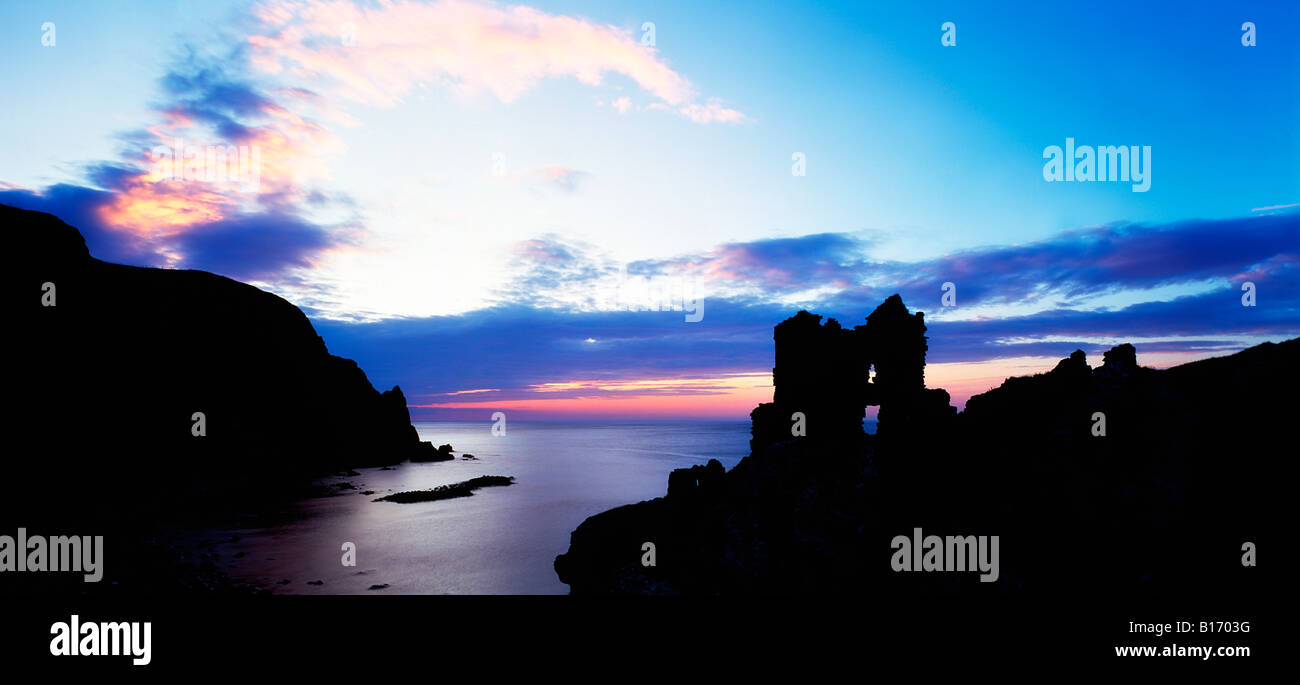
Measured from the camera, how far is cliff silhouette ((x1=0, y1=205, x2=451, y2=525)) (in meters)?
68.3

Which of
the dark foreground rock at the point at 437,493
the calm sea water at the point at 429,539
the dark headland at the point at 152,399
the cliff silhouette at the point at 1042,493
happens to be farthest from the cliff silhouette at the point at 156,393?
the cliff silhouette at the point at 1042,493

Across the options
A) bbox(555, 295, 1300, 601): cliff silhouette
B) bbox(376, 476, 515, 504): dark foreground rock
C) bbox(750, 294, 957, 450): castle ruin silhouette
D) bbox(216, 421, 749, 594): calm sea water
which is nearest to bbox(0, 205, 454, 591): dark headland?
bbox(216, 421, 749, 594): calm sea water

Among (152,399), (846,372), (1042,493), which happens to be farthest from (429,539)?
(152,399)

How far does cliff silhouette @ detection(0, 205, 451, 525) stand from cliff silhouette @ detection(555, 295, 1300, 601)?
51272 mm

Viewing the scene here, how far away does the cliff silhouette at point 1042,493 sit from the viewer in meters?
16.2

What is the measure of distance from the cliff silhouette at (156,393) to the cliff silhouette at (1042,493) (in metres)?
51.3

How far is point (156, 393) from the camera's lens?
94375 millimetres

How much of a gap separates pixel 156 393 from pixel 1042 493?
4994 inches

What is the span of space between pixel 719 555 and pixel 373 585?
107ft

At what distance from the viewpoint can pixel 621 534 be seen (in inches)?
1427

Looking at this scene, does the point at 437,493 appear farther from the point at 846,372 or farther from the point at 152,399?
the point at 846,372

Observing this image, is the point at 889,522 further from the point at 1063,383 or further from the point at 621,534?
the point at 621,534
